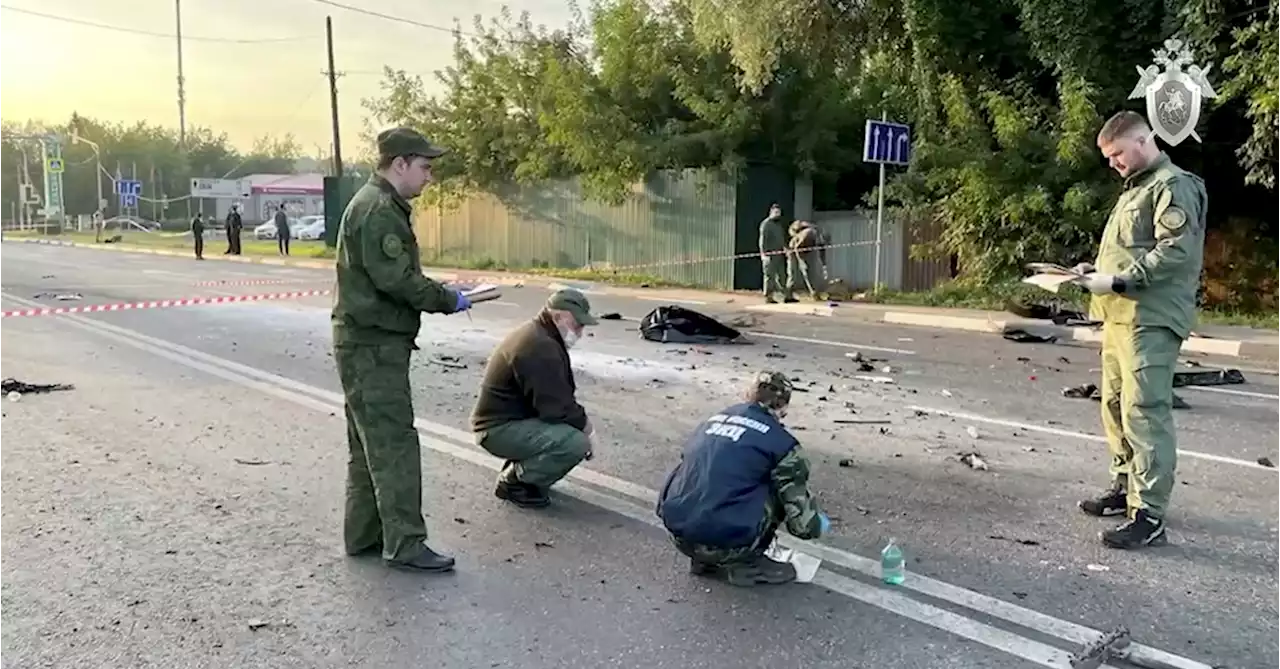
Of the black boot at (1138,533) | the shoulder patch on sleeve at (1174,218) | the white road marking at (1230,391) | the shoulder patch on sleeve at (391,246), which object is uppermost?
the shoulder patch on sleeve at (1174,218)

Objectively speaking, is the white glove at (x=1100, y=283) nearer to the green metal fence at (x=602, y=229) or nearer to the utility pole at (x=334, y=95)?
the green metal fence at (x=602, y=229)

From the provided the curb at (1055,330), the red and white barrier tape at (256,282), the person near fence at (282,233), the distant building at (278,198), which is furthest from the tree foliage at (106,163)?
the curb at (1055,330)

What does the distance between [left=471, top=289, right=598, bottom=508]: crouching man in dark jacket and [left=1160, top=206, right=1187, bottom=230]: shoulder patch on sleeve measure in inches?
109

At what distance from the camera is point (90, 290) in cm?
2141

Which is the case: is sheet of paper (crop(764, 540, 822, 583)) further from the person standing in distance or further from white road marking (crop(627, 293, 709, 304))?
white road marking (crop(627, 293, 709, 304))

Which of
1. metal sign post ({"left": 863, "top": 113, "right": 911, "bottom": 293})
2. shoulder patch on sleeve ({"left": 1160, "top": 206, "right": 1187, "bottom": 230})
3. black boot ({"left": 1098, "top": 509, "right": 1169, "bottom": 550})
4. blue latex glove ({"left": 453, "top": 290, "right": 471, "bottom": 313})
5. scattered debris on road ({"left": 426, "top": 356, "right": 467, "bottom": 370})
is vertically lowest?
scattered debris on road ({"left": 426, "top": 356, "right": 467, "bottom": 370})

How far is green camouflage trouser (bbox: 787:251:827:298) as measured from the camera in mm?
19438

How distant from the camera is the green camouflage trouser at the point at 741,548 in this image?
4598 mm

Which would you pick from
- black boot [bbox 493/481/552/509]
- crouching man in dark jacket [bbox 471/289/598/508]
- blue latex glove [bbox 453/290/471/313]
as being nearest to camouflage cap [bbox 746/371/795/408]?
blue latex glove [bbox 453/290/471/313]

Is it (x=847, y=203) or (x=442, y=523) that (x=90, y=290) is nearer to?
(x=847, y=203)

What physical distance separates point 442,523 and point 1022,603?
8.95 ft

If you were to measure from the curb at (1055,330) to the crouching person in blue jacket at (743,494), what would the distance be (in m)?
7.74

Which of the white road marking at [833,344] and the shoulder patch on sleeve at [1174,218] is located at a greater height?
the shoulder patch on sleeve at [1174,218]

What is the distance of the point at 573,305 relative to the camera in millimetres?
5809
